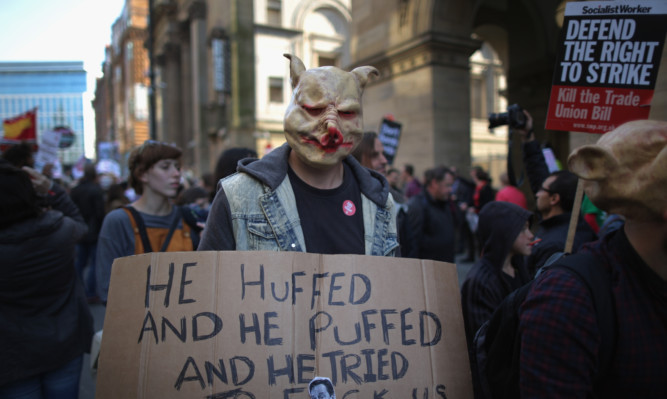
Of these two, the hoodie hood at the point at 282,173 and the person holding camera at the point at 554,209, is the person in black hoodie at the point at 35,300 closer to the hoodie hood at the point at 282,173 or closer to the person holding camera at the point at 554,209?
the hoodie hood at the point at 282,173

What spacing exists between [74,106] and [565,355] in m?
103

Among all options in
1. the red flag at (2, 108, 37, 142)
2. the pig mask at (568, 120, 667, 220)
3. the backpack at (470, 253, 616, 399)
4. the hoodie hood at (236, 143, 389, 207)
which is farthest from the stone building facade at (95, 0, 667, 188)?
the red flag at (2, 108, 37, 142)

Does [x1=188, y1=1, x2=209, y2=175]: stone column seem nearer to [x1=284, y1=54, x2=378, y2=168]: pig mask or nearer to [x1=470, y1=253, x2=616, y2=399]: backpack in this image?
[x1=284, y1=54, x2=378, y2=168]: pig mask

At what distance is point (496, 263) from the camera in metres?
2.68

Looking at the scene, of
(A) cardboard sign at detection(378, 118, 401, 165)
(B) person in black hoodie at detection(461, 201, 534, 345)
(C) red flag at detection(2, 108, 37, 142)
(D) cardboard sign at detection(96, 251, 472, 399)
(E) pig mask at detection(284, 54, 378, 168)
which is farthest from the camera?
(C) red flag at detection(2, 108, 37, 142)

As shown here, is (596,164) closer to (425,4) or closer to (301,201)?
(301,201)

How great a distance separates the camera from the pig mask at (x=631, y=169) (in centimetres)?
122

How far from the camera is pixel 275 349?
1.51m

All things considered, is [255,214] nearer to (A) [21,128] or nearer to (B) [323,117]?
(B) [323,117]

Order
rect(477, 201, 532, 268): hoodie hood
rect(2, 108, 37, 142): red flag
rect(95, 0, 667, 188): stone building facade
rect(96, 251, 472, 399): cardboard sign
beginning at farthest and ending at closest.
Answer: rect(95, 0, 667, 188): stone building facade
rect(2, 108, 37, 142): red flag
rect(477, 201, 532, 268): hoodie hood
rect(96, 251, 472, 399): cardboard sign

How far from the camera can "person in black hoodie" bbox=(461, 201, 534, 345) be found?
254 cm

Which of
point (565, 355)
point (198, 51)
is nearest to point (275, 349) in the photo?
point (565, 355)

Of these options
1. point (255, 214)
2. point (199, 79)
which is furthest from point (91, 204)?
point (199, 79)

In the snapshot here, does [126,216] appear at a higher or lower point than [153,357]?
higher
